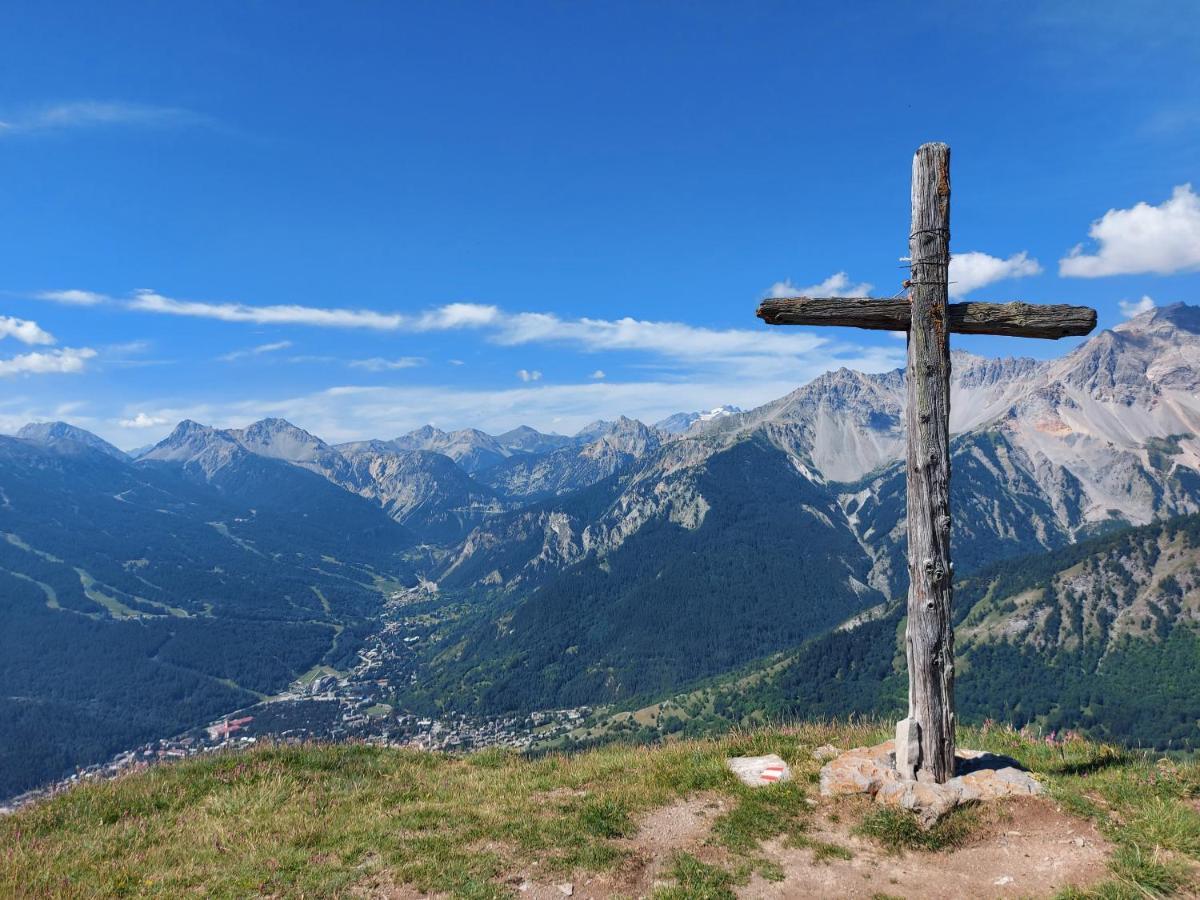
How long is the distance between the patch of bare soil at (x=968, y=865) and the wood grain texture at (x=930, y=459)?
2087 millimetres

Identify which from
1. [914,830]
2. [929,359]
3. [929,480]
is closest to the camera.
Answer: [914,830]

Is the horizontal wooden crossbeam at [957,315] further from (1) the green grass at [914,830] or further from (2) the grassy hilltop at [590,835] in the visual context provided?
(1) the green grass at [914,830]

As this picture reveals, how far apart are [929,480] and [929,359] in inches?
101

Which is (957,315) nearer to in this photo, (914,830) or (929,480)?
(929,480)

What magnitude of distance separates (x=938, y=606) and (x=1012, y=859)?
4.43m

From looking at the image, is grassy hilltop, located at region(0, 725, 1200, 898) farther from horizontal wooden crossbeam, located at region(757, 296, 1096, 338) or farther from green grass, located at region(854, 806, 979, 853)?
horizontal wooden crossbeam, located at region(757, 296, 1096, 338)

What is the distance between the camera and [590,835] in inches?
411

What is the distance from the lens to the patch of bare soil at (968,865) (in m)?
8.84

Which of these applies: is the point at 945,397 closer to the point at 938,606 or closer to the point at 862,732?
the point at 938,606

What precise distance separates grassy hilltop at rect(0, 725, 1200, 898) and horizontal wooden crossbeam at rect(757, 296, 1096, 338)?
355 inches

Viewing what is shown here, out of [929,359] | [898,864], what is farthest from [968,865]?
[929,359]

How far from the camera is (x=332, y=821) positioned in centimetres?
1126

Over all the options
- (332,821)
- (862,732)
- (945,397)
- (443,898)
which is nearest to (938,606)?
(945,397)

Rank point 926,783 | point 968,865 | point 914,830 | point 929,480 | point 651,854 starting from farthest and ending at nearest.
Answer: point 929,480
point 926,783
point 914,830
point 651,854
point 968,865
